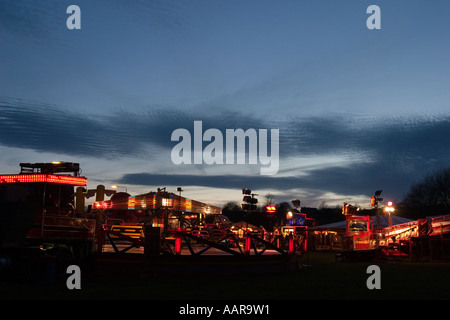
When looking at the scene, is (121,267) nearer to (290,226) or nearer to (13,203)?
(13,203)

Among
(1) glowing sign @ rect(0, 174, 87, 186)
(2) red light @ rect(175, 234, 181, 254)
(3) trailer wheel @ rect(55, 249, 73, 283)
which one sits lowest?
(3) trailer wheel @ rect(55, 249, 73, 283)

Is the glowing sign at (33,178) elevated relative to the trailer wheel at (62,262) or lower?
elevated

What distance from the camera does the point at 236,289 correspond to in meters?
15.0

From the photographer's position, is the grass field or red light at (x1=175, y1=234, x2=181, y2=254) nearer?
the grass field

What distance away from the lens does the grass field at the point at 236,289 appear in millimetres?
13070

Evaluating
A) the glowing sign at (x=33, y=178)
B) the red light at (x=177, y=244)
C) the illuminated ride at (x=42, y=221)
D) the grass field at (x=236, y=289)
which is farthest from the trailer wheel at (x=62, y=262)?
the red light at (x=177, y=244)

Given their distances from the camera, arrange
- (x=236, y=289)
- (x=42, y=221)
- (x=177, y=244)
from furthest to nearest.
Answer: (x=177, y=244), (x=42, y=221), (x=236, y=289)

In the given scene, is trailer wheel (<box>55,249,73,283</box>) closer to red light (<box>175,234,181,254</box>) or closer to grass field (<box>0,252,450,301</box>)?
grass field (<box>0,252,450,301</box>)

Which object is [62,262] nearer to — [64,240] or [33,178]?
[64,240]

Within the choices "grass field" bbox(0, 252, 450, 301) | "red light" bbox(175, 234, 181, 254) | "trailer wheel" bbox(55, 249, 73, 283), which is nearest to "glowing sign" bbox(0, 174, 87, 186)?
"trailer wheel" bbox(55, 249, 73, 283)

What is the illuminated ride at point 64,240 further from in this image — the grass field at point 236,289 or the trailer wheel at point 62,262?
the grass field at point 236,289

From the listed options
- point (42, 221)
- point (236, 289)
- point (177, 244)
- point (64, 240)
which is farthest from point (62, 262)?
point (236, 289)

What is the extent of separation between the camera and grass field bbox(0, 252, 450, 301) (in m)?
13.1

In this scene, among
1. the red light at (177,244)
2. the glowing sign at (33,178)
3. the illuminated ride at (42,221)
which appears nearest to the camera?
the illuminated ride at (42,221)
